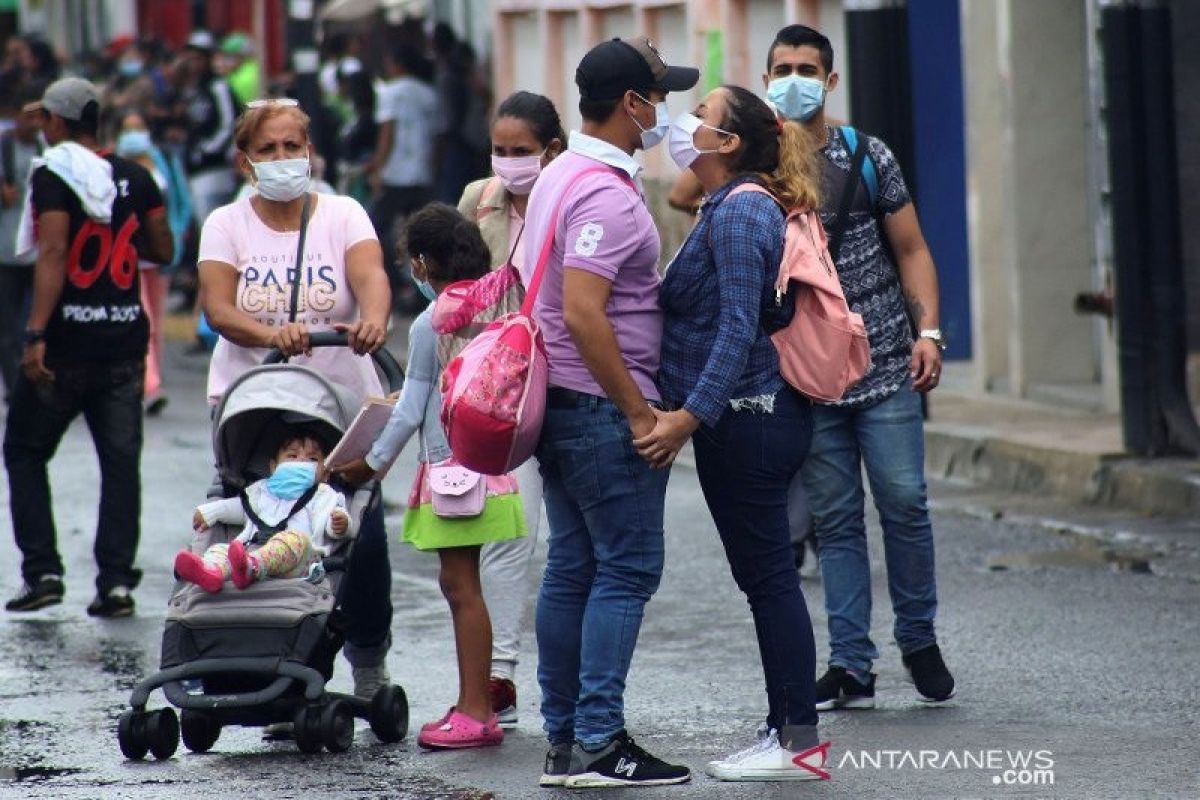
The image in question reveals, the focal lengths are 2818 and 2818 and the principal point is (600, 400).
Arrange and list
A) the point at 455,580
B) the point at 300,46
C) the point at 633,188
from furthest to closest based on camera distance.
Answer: the point at 300,46
the point at 455,580
the point at 633,188

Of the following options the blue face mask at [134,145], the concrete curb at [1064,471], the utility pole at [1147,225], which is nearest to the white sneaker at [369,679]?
the concrete curb at [1064,471]

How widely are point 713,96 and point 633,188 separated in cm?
35

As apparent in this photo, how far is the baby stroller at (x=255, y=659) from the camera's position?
7.16 m

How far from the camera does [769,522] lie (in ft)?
21.7

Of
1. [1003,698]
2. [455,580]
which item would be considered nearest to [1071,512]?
[1003,698]

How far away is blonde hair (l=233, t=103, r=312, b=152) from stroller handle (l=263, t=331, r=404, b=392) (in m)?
0.62

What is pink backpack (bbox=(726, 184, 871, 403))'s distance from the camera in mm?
6613

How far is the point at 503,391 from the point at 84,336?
3820 mm

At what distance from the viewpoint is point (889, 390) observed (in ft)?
25.1

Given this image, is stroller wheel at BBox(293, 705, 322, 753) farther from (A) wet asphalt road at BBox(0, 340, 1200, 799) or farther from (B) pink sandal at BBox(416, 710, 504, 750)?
(B) pink sandal at BBox(416, 710, 504, 750)

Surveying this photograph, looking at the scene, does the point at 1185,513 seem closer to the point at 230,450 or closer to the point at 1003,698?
→ the point at 1003,698

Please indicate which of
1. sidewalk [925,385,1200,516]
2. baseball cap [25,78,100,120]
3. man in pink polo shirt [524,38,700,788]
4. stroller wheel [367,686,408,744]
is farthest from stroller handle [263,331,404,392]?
sidewalk [925,385,1200,516]

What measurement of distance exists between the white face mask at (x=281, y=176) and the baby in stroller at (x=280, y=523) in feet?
2.30

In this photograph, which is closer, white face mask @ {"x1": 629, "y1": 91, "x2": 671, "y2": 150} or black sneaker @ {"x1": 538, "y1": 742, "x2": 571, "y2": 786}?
white face mask @ {"x1": 629, "y1": 91, "x2": 671, "y2": 150}
